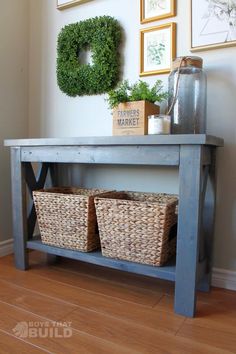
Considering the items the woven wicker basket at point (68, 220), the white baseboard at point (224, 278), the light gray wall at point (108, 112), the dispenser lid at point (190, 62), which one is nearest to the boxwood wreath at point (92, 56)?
the light gray wall at point (108, 112)

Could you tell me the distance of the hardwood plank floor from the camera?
920mm

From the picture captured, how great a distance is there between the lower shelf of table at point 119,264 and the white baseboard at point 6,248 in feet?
1.17

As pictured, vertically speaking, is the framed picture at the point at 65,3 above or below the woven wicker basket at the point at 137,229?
above

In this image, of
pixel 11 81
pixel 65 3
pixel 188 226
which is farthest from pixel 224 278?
pixel 65 3

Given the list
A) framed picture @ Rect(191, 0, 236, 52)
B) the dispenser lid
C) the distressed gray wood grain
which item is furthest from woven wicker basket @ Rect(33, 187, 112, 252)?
framed picture @ Rect(191, 0, 236, 52)

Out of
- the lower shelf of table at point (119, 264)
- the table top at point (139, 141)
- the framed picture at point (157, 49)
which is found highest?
the framed picture at point (157, 49)

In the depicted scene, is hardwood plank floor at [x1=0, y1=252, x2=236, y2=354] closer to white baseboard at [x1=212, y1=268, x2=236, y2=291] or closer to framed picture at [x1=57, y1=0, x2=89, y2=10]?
white baseboard at [x1=212, y1=268, x2=236, y2=291]

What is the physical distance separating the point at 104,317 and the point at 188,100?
95 centimetres

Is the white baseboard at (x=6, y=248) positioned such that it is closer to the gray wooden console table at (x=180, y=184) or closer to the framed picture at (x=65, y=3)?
the gray wooden console table at (x=180, y=184)

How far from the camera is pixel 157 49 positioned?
1.45 m

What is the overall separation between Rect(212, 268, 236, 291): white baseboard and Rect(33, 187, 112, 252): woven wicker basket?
1.85 feet
